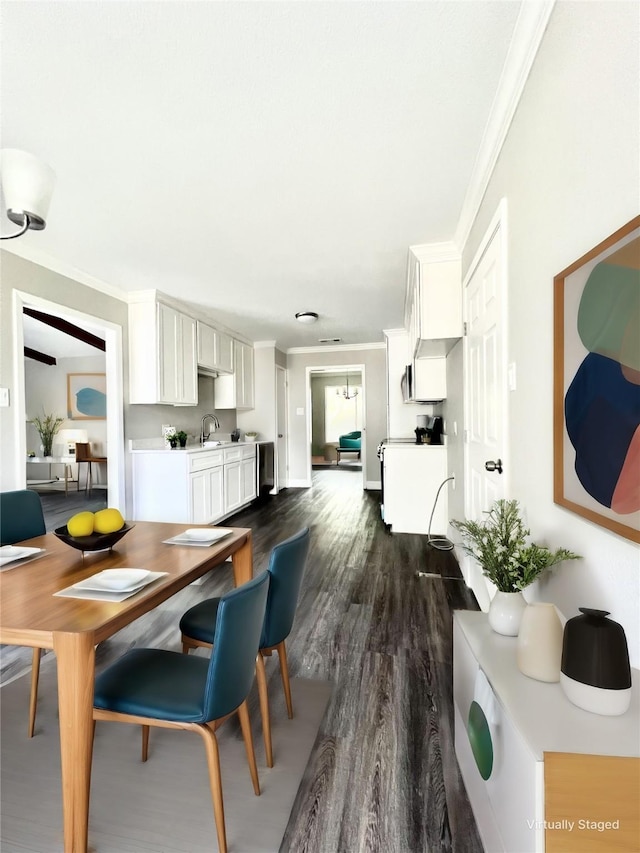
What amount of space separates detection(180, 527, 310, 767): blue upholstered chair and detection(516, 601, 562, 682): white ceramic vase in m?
0.72

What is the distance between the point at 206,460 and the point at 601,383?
4.01 meters

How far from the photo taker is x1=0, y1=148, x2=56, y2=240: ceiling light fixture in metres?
1.33

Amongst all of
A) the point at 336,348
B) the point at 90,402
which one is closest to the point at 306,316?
the point at 336,348

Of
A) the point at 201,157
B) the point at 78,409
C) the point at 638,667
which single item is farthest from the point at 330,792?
the point at 78,409

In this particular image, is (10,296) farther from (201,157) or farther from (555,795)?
(555,795)

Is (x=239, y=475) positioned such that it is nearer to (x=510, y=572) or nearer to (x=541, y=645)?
(x=510, y=572)

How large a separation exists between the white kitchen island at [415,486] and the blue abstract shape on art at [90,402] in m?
5.80

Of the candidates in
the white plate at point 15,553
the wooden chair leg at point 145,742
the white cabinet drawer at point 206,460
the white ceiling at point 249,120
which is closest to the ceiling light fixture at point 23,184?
the white ceiling at point 249,120

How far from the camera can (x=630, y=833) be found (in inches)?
27.0

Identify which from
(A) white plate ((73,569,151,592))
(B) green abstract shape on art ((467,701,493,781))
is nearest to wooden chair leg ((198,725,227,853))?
(A) white plate ((73,569,151,592))

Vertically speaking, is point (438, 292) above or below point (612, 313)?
above

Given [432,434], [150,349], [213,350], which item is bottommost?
[432,434]

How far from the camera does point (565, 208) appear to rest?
1139 mm

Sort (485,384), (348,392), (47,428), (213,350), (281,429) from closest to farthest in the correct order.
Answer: (485,384), (213,350), (281,429), (47,428), (348,392)
